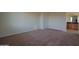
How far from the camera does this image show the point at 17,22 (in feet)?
6.45

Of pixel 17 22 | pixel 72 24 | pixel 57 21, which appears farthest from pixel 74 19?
pixel 17 22

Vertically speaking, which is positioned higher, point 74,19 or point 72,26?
point 74,19

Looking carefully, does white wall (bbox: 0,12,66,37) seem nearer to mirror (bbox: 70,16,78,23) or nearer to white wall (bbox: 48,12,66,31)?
white wall (bbox: 48,12,66,31)

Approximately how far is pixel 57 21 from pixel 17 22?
0.62 metres

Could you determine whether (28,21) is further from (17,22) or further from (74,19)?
(74,19)

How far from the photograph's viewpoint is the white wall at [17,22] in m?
1.93

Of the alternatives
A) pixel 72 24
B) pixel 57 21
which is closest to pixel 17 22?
pixel 57 21

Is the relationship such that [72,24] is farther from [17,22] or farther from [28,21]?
[17,22]

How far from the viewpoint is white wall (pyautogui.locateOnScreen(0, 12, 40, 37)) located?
6.32 feet
